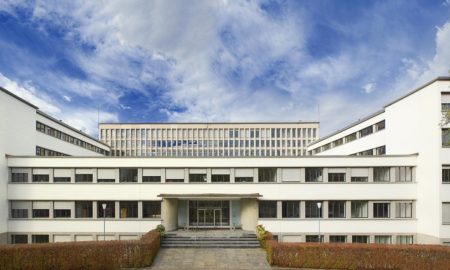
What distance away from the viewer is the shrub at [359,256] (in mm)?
19781

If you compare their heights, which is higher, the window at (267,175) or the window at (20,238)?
the window at (267,175)

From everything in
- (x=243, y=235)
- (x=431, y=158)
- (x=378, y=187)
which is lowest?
(x=243, y=235)

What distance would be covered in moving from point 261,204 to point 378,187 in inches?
447

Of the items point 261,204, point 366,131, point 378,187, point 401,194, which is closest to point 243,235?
point 261,204

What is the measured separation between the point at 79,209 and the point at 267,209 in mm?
18527

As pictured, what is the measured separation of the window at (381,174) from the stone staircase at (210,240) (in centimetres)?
1329

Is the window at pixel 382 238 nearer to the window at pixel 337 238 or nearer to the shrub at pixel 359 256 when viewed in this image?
the window at pixel 337 238

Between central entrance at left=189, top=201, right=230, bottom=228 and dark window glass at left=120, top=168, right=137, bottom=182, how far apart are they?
6.43 m

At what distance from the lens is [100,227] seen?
28.4 metres

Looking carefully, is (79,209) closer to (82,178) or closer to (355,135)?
(82,178)

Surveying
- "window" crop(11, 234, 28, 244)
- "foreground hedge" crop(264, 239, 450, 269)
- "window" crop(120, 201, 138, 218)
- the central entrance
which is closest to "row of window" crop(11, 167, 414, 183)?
"window" crop(120, 201, 138, 218)

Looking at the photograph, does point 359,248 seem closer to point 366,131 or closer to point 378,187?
point 378,187

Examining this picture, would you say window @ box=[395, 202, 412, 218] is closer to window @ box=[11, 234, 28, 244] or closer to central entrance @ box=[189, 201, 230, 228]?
central entrance @ box=[189, 201, 230, 228]

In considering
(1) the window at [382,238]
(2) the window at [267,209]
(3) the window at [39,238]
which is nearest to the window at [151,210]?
(3) the window at [39,238]
